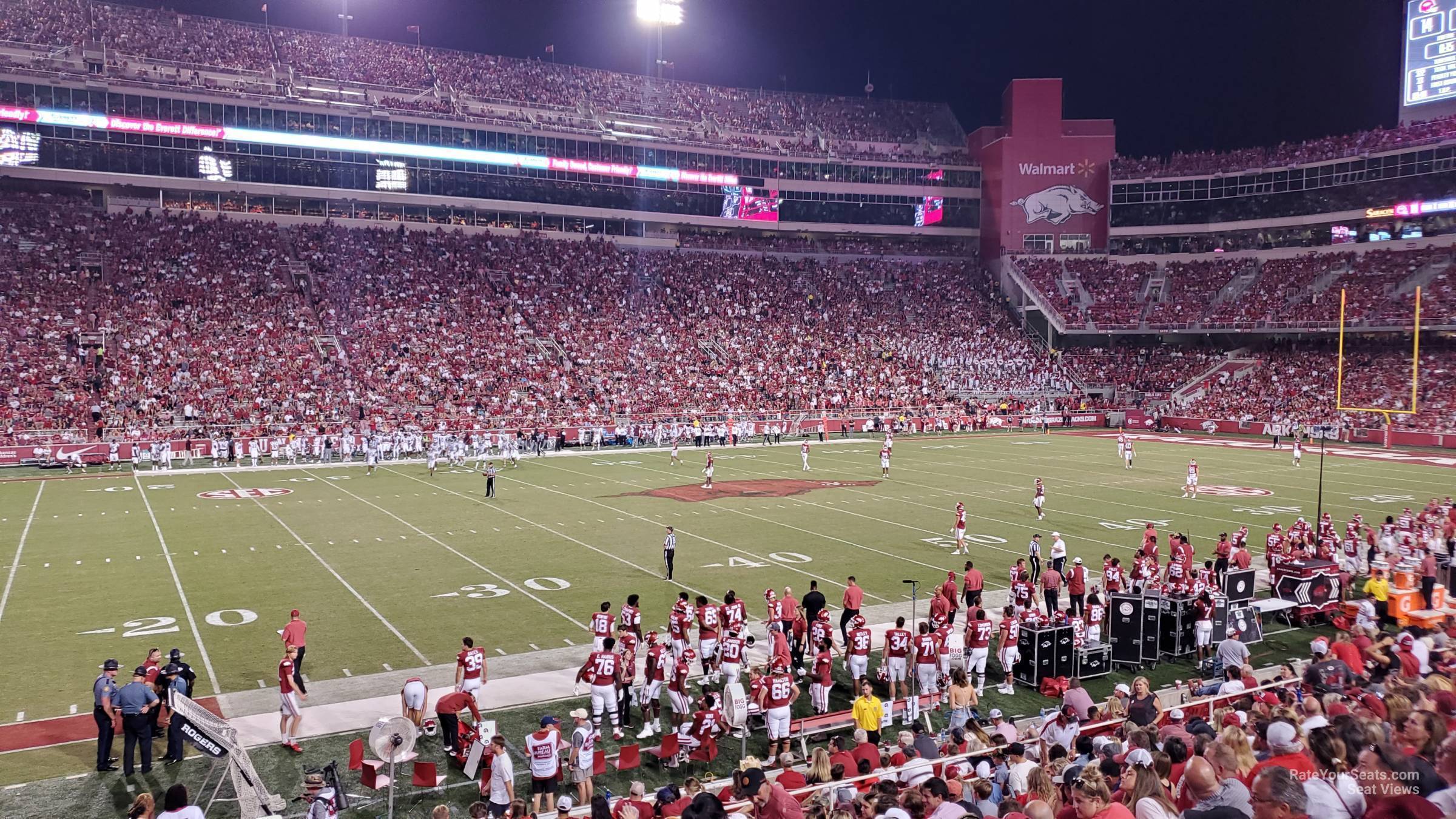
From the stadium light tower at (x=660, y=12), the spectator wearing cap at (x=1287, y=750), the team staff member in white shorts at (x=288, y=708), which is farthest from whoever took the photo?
the stadium light tower at (x=660, y=12)

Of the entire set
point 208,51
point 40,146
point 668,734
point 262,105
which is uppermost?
point 208,51

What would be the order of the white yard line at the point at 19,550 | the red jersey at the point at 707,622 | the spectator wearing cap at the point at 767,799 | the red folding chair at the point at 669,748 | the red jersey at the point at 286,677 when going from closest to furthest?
1. the spectator wearing cap at the point at 767,799
2. the red folding chair at the point at 669,748
3. the red jersey at the point at 286,677
4. the red jersey at the point at 707,622
5. the white yard line at the point at 19,550

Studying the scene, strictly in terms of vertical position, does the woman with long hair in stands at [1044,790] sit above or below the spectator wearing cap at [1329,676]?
above

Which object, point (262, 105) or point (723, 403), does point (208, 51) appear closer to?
point (262, 105)

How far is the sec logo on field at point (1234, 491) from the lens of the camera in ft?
96.6

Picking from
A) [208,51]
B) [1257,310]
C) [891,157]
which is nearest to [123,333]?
[208,51]

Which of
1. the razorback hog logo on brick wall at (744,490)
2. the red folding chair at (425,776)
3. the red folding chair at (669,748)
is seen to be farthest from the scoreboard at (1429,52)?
the red folding chair at (425,776)

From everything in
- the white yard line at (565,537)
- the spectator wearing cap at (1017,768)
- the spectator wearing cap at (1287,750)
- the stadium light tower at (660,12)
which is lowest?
the white yard line at (565,537)

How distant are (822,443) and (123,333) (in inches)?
1249

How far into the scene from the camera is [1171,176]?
69312 mm

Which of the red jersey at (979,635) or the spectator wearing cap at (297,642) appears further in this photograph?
the red jersey at (979,635)

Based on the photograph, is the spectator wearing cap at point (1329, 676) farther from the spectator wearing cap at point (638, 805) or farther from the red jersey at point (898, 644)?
the spectator wearing cap at point (638, 805)

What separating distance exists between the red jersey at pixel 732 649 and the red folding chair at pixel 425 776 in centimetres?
376

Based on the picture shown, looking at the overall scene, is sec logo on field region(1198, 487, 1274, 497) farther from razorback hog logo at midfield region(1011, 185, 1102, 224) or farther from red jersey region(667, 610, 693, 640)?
razorback hog logo at midfield region(1011, 185, 1102, 224)
